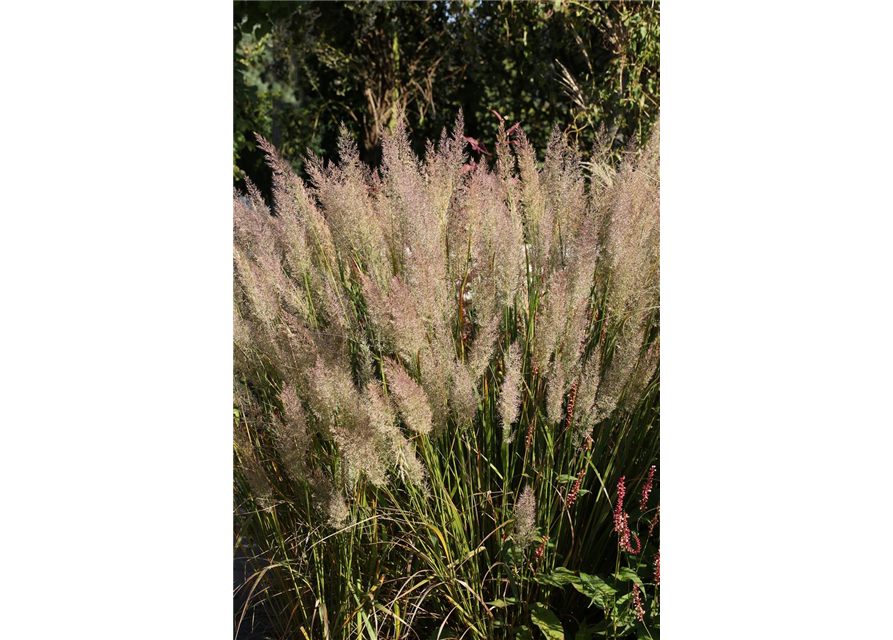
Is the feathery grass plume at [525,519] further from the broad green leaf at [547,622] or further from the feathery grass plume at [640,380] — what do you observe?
the feathery grass plume at [640,380]

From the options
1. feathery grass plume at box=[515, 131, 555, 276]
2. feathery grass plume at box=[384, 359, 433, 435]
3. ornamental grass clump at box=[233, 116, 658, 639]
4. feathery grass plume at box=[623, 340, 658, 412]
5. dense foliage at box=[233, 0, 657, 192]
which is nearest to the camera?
feathery grass plume at box=[384, 359, 433, 435]

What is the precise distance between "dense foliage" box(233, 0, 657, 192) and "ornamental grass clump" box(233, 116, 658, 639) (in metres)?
3.97

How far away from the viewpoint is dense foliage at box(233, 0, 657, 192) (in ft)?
18.9

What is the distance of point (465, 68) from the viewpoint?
7.80 metres

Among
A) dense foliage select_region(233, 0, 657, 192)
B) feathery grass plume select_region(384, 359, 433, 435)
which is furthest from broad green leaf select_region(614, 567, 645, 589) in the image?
dense foliage select_region(233, 0, 657, 192)

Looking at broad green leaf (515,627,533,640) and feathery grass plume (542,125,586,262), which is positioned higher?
feathery grass plume (542,125,586,262)

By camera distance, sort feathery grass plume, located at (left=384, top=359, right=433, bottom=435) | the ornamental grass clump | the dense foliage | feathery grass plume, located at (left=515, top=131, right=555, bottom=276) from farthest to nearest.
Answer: the dense foliage < feathery grass plume, located at (left=515, top=131, right=555, bottom=276) < the ornamental grass clump < feathery grass plume, located at (left=384, top=359, right=433, bottom=435)

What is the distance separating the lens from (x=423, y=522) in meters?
1.42

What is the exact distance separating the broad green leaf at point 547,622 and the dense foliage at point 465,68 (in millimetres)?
4602

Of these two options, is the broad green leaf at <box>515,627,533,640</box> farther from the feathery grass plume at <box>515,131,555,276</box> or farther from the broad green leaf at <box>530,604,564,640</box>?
the feathery grass plume at <box>515,131,555,276</box>
